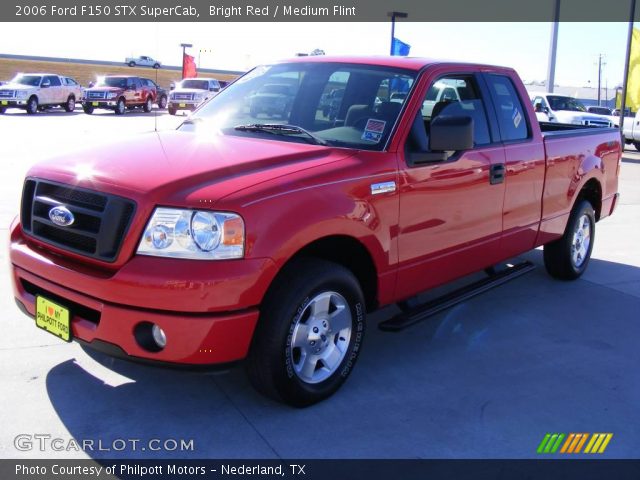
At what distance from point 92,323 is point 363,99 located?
2.18 metres

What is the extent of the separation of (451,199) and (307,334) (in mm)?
1443

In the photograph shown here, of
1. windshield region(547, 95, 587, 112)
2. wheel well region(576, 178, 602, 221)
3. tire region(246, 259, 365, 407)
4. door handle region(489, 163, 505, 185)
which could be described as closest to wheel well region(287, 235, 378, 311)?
tire region(246, 259, 365, 407)

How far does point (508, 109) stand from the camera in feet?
17.4

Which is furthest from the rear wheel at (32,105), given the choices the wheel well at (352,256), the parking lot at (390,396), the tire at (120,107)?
the wheel well at (352,256)

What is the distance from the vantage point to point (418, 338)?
4.90m

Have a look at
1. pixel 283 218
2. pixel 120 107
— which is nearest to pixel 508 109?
pixel 283 218

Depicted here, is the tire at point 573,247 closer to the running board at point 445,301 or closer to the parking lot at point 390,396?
the running board at point 445,301

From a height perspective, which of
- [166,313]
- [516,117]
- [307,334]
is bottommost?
[307,334]

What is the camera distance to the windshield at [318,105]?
13.7ft

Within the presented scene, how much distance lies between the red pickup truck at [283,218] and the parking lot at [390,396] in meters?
0.30

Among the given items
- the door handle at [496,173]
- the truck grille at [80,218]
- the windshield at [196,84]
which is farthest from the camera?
the windshield at [196,84]

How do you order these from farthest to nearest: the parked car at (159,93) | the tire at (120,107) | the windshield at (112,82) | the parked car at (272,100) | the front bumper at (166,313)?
1. the parked car at (159,93)
2. the windshield at (112,82)
3. the tire at (120,107)
4. the parked car at (272,100)
5. the front bumper at (166,313)

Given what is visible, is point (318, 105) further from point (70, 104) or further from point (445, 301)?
point (70, 104)

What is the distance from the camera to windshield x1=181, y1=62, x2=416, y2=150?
13.7 ft
